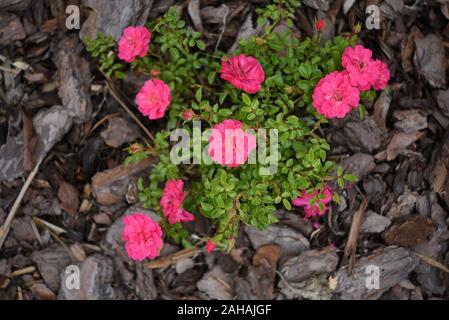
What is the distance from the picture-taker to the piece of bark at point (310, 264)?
2.50 metres

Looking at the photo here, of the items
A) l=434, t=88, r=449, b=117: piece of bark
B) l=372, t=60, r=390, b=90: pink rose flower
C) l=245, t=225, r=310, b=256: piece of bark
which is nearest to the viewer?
l=372, t=60, r=390, b=90: pink rose flower

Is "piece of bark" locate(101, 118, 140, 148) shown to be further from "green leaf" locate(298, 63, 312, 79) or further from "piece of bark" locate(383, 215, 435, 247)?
"piece of bark" locate(383, 215, 435, 247)

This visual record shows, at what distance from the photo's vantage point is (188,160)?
97.4 inches

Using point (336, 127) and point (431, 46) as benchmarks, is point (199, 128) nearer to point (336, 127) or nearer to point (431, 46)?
point (336, 127)

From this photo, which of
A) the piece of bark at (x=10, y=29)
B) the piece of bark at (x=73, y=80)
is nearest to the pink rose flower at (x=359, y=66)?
the piece of bark at (x=73, y=80)

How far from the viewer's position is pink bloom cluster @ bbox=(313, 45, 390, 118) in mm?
2135

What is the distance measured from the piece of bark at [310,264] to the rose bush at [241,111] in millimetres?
193

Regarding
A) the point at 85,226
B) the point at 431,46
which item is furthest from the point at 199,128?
the point at 431,46

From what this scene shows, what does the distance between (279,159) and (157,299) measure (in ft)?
3.33

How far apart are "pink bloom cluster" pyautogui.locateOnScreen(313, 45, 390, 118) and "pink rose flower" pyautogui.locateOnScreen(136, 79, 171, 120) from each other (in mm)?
684

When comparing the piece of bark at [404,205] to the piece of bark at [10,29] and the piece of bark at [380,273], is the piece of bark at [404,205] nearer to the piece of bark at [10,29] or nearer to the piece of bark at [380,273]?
the piece of bark at [380,273]

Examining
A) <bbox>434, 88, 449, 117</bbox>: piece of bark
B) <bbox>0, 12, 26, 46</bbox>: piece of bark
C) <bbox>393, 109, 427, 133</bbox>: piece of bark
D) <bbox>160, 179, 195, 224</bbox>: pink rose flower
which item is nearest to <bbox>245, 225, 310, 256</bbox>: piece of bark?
<bbox>160, 179, 195, 224</bbox>: pink rose flower

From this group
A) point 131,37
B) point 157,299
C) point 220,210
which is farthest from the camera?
point 157,299

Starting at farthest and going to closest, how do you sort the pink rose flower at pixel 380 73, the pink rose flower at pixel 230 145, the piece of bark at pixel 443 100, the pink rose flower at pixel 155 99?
the piece of bark at pixel 443 100, the pink rose flower at pixel 155 99, the pink rose flower at pixel 380 73, the pink rose flower at pixel 230 145
